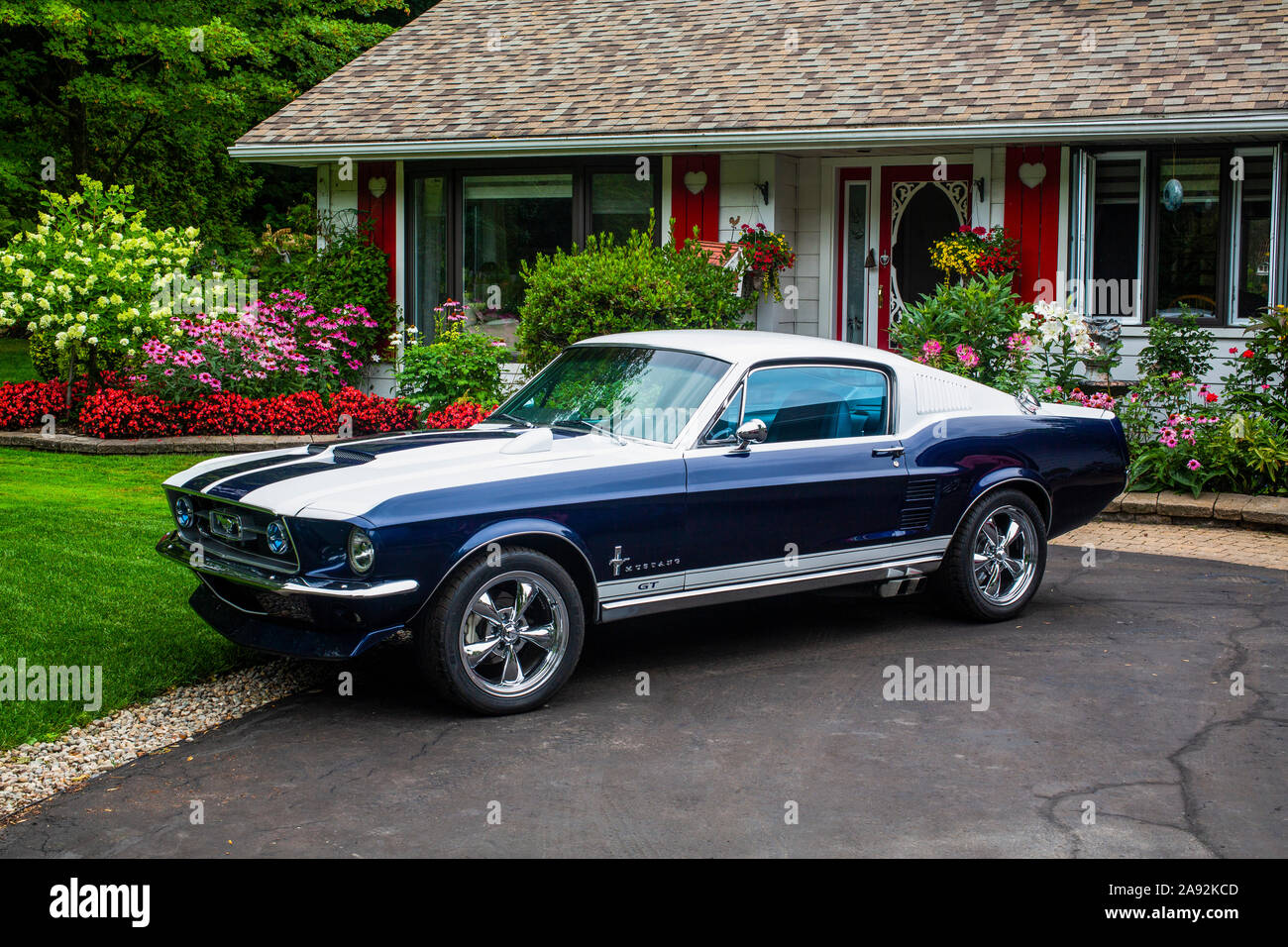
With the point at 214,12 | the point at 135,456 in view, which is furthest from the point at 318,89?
the point at 214,12

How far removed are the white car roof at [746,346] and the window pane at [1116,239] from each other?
661 centimetres

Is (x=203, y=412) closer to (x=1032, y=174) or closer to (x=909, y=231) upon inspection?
(x=909, y=231)

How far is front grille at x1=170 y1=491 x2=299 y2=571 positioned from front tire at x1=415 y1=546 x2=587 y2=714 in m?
0.66

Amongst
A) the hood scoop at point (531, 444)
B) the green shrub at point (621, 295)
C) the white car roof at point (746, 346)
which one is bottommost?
the hood scoop at point (531, 444)

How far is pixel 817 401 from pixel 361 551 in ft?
8.50

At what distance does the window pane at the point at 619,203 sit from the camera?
15133 mm

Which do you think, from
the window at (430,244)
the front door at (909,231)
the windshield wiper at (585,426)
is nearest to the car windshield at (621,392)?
the windshield wiper at (585,426)

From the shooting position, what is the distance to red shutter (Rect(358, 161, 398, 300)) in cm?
1611

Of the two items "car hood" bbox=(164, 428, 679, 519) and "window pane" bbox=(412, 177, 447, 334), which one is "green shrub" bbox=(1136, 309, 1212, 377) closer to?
Answer: "car hood" bbox=(164, 428, 679, 519)

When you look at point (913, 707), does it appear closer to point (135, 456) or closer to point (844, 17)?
point (135, 456)

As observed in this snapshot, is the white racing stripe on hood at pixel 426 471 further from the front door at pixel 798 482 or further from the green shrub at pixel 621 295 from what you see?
the green shrub at pixel 621 295

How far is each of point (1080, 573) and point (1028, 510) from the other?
148cm

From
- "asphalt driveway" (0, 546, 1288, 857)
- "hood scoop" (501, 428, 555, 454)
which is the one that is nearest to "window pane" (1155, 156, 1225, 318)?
"asphalt driveway" (0, 546, 1288, 857)

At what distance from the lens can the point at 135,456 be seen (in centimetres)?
1305
